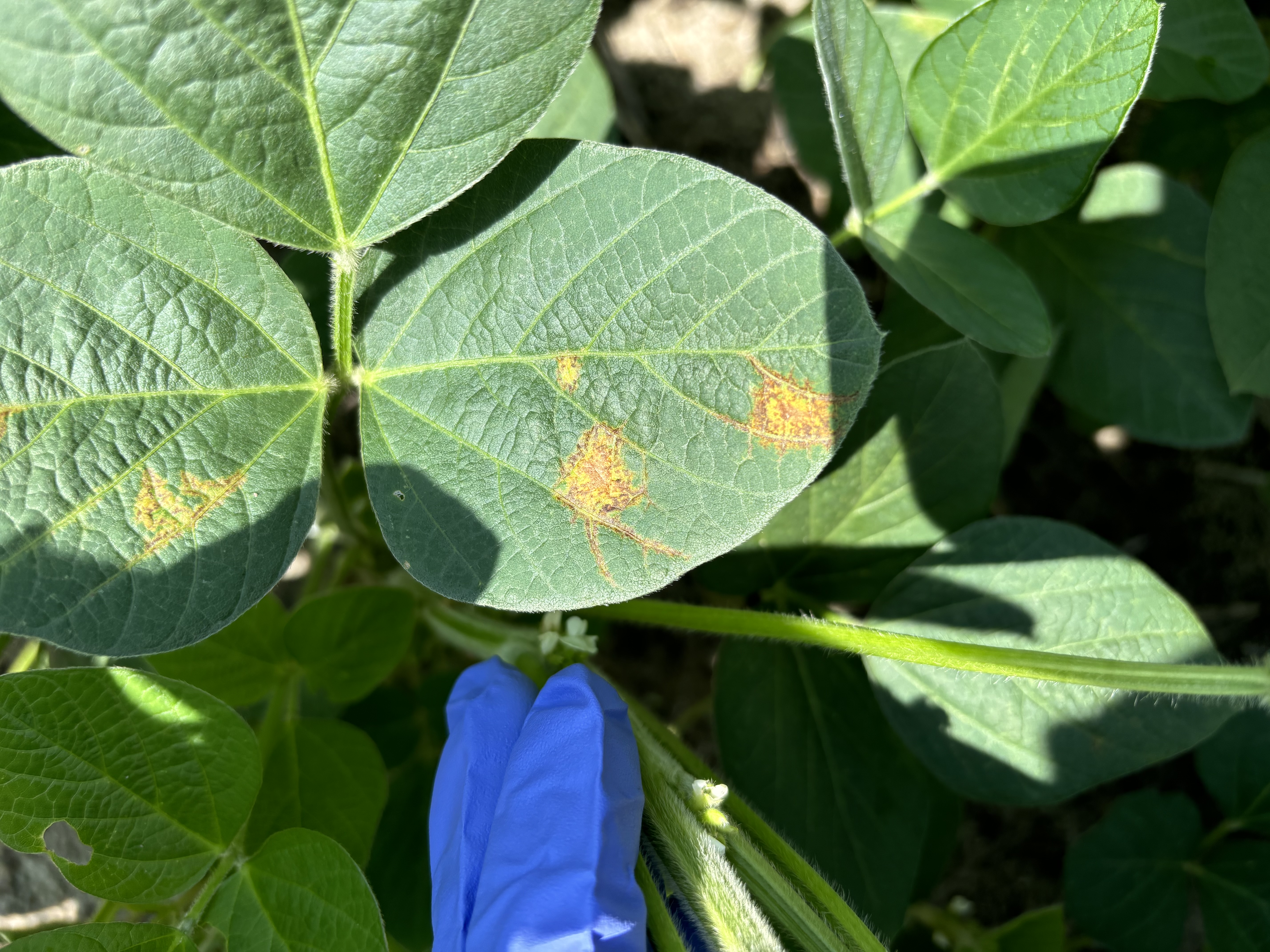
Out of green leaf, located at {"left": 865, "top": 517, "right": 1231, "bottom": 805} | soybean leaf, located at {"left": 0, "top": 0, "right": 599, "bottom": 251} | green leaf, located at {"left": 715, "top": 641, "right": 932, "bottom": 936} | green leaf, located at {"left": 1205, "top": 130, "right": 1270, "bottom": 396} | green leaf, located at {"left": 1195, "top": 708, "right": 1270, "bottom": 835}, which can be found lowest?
green leaf, located at {"left": 1195, "top": 708, "right": 1270, "bottom": 835}

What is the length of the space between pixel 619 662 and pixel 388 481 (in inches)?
44.9

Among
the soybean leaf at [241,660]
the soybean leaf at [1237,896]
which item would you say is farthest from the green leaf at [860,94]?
the soybean leaf at [1237,896]

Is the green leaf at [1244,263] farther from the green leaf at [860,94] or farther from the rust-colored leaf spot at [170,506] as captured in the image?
the rust-colored leaf spot at [170,506]

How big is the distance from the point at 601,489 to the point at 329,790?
0.67 metres

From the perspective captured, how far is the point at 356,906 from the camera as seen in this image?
3.35 feet

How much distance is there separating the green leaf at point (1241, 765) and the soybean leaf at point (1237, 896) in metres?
0.06

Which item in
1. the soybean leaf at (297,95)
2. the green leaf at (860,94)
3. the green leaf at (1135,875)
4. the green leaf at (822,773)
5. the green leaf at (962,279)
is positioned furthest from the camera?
the green leaf at (1135,875)

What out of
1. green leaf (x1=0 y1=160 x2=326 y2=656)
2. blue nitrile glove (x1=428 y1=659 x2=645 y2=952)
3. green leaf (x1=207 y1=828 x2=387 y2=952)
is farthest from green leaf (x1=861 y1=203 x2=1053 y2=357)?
green leaf (x1=207 y1=828 x2=387 y2=952)

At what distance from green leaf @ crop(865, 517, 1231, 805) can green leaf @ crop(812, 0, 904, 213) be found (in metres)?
0.54

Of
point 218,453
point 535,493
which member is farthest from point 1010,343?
point 218,453

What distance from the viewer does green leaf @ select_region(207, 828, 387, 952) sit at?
1.02 meters

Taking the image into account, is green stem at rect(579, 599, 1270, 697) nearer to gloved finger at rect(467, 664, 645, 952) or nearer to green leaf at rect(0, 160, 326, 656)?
gloved finger at rect(467, 664, 645, 952)

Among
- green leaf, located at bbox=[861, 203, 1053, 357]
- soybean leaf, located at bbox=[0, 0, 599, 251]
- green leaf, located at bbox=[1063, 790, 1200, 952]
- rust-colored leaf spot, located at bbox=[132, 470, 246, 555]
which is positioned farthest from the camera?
green leaf, located at bbox=[1063, 790, 1200, 952]

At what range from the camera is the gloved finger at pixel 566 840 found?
966 mm
